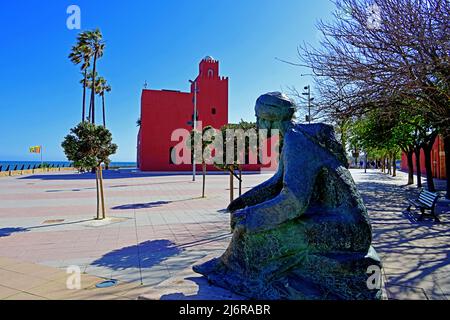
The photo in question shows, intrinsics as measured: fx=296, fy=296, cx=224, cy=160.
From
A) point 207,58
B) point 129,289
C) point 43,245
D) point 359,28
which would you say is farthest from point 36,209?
point 207,58

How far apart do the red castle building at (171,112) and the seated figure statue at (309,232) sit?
33.3 meters

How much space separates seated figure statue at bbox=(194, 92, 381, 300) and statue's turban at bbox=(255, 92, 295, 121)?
27 mm

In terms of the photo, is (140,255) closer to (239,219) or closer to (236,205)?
(236,205)

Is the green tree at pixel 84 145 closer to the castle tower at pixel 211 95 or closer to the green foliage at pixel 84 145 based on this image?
the green foliage at pixel 84 145

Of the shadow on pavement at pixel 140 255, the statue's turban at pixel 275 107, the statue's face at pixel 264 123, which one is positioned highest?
the statue's turban at pixel 275 107

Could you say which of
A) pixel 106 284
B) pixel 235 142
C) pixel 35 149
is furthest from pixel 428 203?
pixel 35 149

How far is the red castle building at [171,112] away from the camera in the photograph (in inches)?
1407

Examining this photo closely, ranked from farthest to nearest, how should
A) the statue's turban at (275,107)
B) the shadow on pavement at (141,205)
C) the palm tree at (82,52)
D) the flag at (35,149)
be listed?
1. the flag at (35,149)
2. the palm tree at (82,52)
3. the shadow on pavement at (141,205)
4. the statue's turban at (275,107)

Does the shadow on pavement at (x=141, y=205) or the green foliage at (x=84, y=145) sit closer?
the green foliage at (x=84, y=145)

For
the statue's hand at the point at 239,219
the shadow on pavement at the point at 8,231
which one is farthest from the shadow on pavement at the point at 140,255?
the shadow on pavement at the point at 8,231

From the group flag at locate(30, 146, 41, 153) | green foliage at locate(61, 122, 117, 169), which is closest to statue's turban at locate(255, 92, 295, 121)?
green foliage at locate(61, 122, 117, 169)

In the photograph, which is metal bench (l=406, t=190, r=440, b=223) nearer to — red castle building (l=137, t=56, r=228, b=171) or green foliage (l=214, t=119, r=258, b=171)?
green foliage (l=214, t=119, r=258, b=171)

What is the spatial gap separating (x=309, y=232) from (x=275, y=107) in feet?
3.30

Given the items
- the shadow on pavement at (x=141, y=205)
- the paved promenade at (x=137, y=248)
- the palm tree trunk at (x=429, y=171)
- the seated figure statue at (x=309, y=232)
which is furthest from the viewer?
the palm tree trunk at (x=429, y=171)
